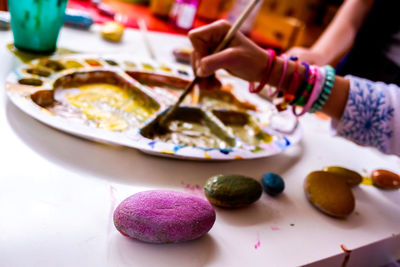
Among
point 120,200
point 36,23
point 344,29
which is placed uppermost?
point 344,29

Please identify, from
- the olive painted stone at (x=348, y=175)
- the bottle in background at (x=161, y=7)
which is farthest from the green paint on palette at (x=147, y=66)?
the bottle in background at (x=161, y=7)

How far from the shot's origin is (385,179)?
0.75 meters

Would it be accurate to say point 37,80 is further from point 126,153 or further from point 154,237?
point 154,237

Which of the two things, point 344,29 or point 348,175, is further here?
point 344,29

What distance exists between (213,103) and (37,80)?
443 millimetres

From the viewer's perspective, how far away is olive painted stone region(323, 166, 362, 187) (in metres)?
0.72

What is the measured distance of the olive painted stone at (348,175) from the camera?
0.72 metres

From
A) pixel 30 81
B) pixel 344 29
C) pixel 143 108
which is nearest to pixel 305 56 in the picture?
pixel 344 29

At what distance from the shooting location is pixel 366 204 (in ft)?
2.25

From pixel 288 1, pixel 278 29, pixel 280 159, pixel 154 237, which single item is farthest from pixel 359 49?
pixel 288 1

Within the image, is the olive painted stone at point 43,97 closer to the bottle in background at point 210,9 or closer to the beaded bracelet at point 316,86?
the beaded bracelet at point 316,86

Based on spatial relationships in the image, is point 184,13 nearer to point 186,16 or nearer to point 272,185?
point 186,16

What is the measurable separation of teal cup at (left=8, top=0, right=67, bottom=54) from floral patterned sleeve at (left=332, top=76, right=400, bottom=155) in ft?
2.58

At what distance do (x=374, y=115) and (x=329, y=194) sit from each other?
0.27 meters
